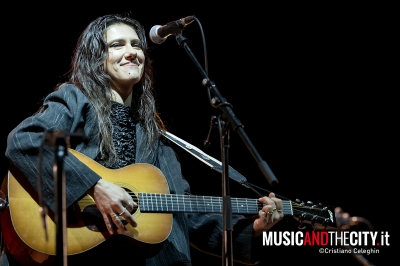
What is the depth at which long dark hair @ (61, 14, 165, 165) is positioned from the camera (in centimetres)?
317

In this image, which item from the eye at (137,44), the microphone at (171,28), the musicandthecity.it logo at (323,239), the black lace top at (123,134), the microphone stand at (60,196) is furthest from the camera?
the musicandthecity.it logo at (323,239)

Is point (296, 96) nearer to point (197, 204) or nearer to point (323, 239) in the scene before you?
point (323, 239)

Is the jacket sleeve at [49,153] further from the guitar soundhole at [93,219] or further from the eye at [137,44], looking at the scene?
the eye at [137,44]

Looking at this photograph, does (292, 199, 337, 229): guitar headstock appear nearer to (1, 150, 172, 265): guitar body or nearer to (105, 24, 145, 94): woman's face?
(1, 150, 172, 265): guitar body

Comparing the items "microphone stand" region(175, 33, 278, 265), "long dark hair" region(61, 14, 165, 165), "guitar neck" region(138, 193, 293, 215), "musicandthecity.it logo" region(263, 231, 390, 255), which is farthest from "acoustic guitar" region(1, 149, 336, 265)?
"musicandthecity.it logo" region(263, 231, 390, 255)

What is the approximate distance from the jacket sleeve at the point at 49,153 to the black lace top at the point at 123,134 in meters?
0.16

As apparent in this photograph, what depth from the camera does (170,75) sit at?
4770mm

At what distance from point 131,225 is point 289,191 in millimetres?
2236

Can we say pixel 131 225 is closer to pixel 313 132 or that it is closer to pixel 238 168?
pixel 238 168

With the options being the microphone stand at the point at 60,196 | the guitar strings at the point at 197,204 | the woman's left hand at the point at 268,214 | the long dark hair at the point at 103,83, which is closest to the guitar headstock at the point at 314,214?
the guitar strings at the point at 197,204

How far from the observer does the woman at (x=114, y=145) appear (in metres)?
2.75

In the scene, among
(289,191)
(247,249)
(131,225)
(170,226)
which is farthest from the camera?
(289,191)

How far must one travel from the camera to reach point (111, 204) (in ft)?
8.91

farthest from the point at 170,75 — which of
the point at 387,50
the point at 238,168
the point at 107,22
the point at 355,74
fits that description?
the point at 387,50
